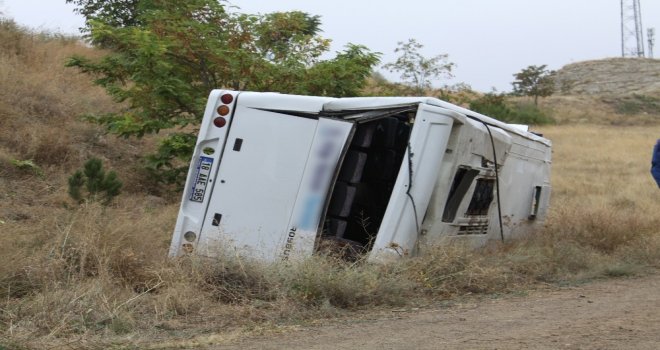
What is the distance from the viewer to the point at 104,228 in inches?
262

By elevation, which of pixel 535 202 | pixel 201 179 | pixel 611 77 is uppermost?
pixel 611 77

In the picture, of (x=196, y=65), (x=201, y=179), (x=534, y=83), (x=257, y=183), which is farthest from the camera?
(x=534, y=83)

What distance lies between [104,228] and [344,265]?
218cm

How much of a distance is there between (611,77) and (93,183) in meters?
64.5

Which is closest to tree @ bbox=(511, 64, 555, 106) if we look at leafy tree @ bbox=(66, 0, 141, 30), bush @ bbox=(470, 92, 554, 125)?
bush @ bbox=(470, 92, 554, 125)

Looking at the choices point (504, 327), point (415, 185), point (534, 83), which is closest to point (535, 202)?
point (415, 185)

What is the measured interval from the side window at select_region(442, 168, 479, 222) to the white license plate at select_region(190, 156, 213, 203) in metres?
2.29

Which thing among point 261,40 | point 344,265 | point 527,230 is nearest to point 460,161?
point 344,265

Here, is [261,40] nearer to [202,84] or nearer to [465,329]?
[202,84]

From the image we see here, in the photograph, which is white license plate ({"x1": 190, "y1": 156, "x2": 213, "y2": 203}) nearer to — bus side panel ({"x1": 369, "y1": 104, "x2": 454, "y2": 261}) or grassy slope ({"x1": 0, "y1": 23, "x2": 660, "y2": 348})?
grassy slope ({"x1": 0, "y1": 23, "x2": 660, "y2": 348})

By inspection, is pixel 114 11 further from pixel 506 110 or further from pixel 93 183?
pixel 506 110

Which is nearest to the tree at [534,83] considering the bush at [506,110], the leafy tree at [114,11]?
the bush at [506,110]

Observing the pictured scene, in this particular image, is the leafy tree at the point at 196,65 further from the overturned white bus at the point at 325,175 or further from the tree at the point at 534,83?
the tree at the point at 534,83

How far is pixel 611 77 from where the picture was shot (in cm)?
6694
